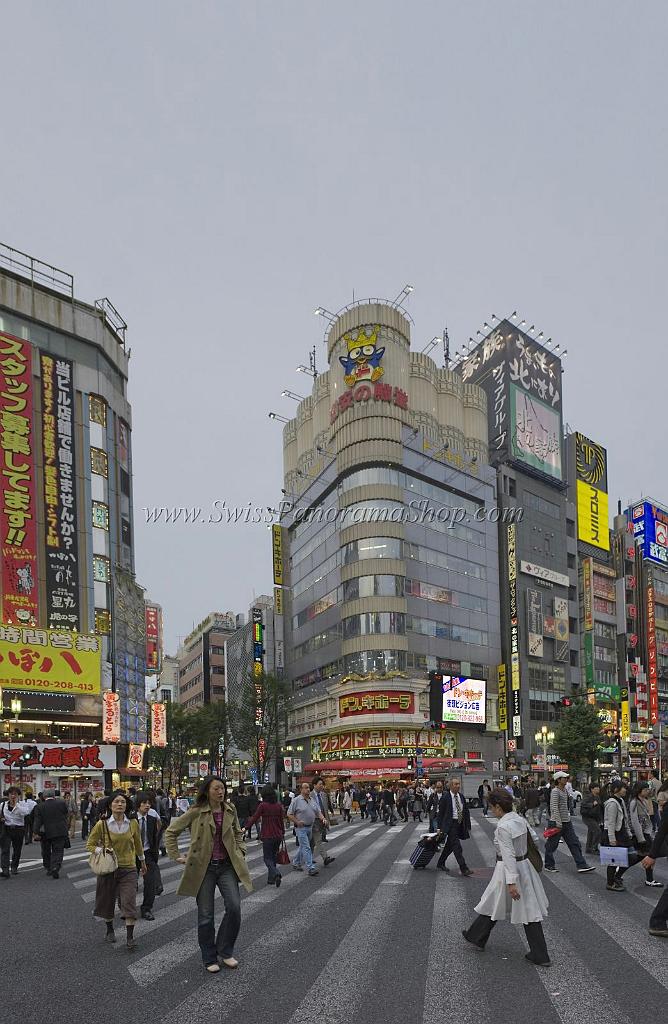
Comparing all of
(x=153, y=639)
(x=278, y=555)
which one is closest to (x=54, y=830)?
(x=153, y=639)

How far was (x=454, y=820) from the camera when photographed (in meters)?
16.4

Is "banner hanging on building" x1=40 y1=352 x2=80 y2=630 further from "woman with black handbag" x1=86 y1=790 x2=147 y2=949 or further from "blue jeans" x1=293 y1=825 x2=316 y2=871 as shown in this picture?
"woman with black handbag" x1=86 y1=790 x2=147 y2=949

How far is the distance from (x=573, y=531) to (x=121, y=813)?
9534 centimetres

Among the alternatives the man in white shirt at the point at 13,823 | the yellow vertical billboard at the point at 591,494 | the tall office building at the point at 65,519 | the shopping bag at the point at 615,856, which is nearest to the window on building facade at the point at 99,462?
the tall office building at the point at 65,519

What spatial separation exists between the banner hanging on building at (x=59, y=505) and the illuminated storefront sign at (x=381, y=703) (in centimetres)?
2525

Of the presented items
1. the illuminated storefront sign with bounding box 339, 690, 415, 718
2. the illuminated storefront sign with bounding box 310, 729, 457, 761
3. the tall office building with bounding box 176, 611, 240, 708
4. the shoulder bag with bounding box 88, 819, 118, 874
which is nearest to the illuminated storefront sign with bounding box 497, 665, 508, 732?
the illuminated storefront sign with bounding box 310, 729, 457, 761

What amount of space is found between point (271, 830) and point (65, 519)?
4385 centimetres

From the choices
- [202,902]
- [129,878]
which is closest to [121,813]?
[129,878]

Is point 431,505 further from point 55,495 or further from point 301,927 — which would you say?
point 301,927

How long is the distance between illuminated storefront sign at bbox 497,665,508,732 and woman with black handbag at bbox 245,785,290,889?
2634 inches

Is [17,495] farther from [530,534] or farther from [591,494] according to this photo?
[591,494]

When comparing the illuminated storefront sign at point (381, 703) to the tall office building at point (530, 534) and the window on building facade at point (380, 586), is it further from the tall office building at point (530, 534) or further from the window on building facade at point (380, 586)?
the tall office building at point (530, 534)

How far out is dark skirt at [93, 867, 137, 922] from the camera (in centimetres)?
1010

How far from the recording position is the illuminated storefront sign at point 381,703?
7069 cm
